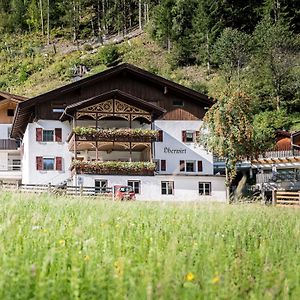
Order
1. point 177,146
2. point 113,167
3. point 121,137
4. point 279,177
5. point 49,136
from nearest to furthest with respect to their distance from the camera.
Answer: point 113,167, point 121,137, point 49,136, point 177,146, point 279,177

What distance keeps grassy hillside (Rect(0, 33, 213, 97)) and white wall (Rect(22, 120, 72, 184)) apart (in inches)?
1297

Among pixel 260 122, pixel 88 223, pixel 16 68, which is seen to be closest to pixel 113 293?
pixel 88 223

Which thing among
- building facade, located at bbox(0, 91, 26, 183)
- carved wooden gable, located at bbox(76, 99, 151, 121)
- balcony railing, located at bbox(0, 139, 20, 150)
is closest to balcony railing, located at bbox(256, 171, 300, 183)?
carved wooden gable, located at bbox(76, 99, 151, 121)

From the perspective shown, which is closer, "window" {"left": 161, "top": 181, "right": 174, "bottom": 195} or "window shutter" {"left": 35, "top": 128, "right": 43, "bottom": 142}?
"window" {"left": 161, "top": 181, "right": 174, "bottom": 195}

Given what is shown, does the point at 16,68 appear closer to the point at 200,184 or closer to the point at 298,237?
the point at 200,184

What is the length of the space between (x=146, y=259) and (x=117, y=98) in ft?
111

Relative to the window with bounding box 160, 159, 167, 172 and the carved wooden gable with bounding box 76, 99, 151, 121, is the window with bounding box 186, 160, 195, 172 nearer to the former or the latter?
the window with bounding box 160, 159, 167, 172

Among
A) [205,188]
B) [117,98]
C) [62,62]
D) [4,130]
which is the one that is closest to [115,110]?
[117,98]

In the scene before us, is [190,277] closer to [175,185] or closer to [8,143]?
[175,185]

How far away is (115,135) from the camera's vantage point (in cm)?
3806

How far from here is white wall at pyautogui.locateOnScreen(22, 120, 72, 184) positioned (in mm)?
40406

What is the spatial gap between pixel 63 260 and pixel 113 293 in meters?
1.01

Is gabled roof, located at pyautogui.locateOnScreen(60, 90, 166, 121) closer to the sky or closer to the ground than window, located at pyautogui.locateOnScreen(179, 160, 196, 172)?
closer to the sky

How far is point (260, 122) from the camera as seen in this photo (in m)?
56.5
